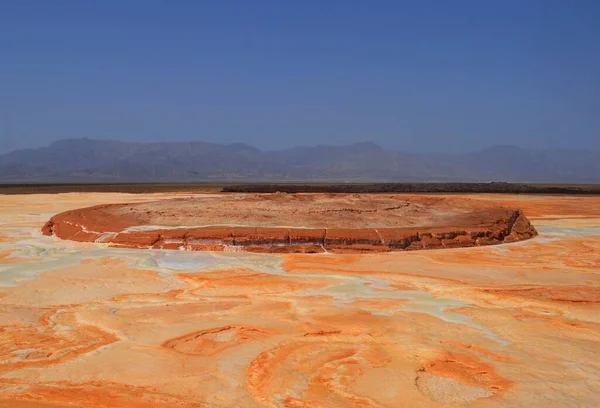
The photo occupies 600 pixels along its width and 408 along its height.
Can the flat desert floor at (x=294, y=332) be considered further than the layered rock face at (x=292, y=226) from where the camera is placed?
No

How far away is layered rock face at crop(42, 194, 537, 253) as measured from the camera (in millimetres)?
11656

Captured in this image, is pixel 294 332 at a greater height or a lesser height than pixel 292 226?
lesser

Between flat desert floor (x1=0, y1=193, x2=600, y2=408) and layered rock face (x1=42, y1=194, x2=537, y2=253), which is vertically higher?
layered rock face (x1=42, y1=194, x2=537, y2=253)

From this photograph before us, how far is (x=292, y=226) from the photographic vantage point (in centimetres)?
1284

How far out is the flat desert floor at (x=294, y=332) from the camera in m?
4.55

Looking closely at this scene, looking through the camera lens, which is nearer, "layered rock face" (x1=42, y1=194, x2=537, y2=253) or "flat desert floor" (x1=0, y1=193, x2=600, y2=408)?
"flat desert floor" (x1=0, y1=193, x2=600, y2=408)

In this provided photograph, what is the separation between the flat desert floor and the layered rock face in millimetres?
1090

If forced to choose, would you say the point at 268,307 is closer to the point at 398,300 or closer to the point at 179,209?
the point at 398,300

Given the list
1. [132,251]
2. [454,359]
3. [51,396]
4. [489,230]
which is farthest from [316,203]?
[51,396]

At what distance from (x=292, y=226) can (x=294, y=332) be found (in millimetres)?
6873

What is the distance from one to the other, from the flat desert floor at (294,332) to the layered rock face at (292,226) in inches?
42.9

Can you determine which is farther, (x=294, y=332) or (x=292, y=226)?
(x=292, y=226)

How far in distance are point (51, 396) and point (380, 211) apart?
11.5 metres

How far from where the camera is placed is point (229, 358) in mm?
5266
